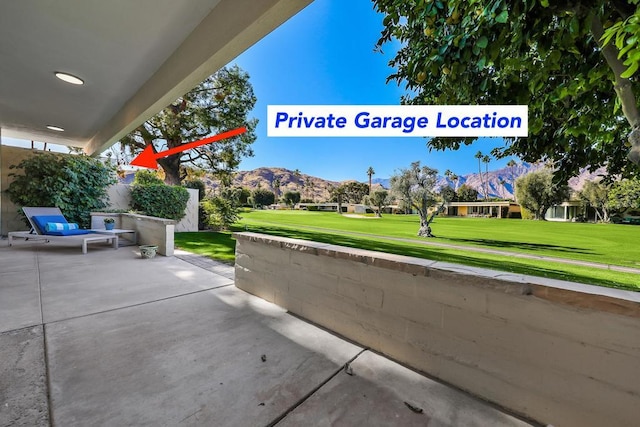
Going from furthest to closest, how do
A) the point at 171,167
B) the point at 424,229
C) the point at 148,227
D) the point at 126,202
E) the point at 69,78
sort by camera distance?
the point at 424,229
the point at 171,167
the point at 126,202
the point at 148,227
the point at 69,78

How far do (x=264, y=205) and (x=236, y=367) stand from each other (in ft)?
186

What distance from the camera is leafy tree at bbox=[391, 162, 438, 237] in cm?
1659

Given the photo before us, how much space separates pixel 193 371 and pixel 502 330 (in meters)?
1.87

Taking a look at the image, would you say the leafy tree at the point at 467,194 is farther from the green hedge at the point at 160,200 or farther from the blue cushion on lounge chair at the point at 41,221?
the blue cushion on lounge chair at the point at 41,221

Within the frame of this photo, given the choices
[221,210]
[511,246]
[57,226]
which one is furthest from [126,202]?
[511,246]

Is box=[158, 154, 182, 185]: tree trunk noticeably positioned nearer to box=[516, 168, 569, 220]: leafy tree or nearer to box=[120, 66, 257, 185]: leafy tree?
box=[120, 66, 257, 185]: leafy tree

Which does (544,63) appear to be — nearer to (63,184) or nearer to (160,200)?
(63,184)

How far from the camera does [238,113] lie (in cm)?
1373

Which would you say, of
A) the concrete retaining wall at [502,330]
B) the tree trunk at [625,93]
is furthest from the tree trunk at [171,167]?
the tree trunk at [625,93]

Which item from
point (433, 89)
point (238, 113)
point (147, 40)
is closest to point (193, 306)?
point (147, 40)

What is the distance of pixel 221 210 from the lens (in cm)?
1163

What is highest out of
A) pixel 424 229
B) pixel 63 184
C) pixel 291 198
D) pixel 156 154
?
pixel 156 154

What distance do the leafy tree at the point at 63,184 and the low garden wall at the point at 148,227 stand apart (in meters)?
0.66

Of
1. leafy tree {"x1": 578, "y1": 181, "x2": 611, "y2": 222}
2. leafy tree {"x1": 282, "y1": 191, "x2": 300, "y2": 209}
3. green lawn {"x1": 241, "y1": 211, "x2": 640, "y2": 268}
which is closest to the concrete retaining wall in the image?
green lawn {"x1": 241, "y1": 211, "x2": 640, "y2": 268}
